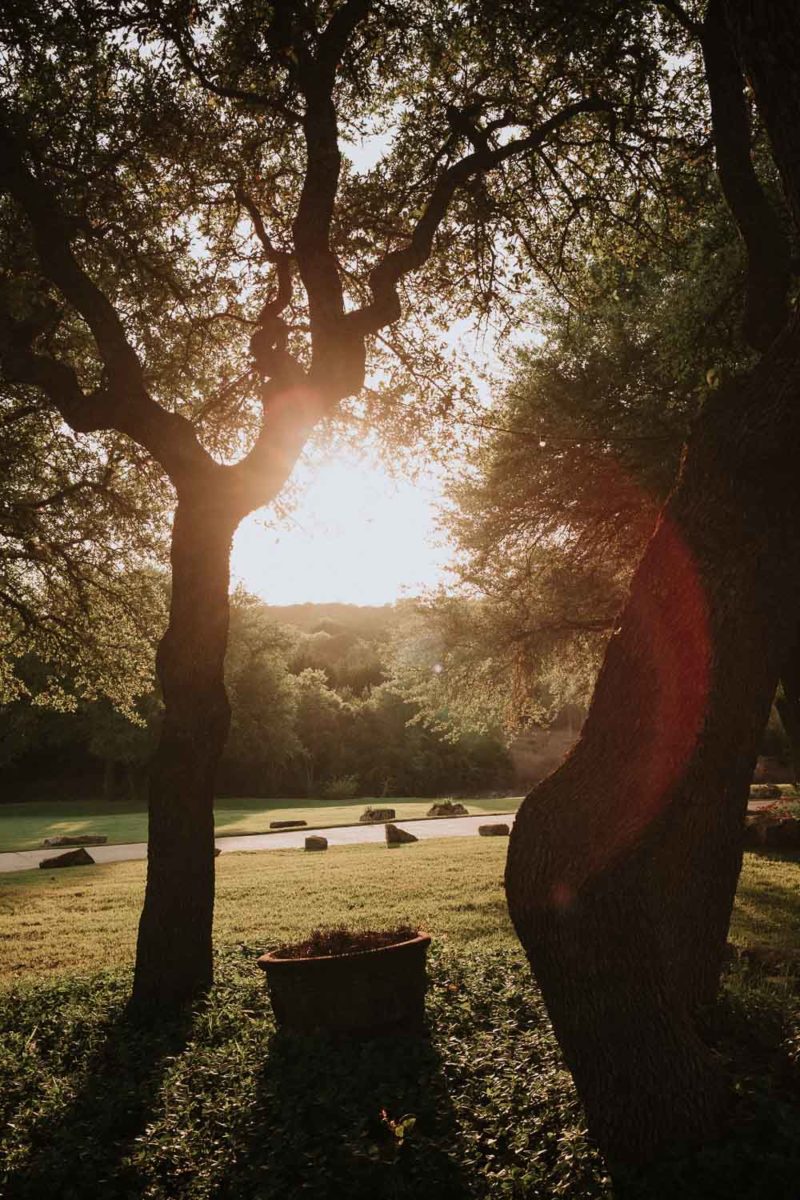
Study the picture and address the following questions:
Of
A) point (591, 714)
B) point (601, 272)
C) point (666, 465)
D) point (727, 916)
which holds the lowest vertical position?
point (727, 916)

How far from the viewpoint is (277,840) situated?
25484 mm

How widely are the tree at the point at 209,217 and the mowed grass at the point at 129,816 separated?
21.7 metres

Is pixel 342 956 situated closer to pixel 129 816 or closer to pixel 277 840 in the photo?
pixel 277 840

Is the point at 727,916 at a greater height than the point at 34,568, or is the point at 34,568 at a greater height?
the point at 34,568

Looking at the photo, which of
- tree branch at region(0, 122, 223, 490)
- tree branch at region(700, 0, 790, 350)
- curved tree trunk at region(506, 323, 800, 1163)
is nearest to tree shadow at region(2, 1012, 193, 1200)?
curved tree trunk at region(506, 323, 800, 1163)

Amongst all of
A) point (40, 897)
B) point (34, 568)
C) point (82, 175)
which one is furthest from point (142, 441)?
point (40, 897)

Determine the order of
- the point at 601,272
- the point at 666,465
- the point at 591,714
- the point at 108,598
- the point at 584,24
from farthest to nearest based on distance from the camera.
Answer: the point at 108,598, the point at 666,465, the point at 601,272, the point at 584,24, the point at 591,714

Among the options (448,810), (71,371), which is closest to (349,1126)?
(71,371)

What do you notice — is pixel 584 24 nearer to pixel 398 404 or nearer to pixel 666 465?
pixel 398 404

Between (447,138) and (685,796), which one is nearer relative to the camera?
(685,796)

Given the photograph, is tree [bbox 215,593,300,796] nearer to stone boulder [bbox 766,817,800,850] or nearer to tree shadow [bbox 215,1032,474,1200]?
stone boulder [bbox 766,817,800,850]

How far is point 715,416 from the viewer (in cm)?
415

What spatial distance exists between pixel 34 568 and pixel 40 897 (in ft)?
20.7

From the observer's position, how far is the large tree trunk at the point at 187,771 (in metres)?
7.10
